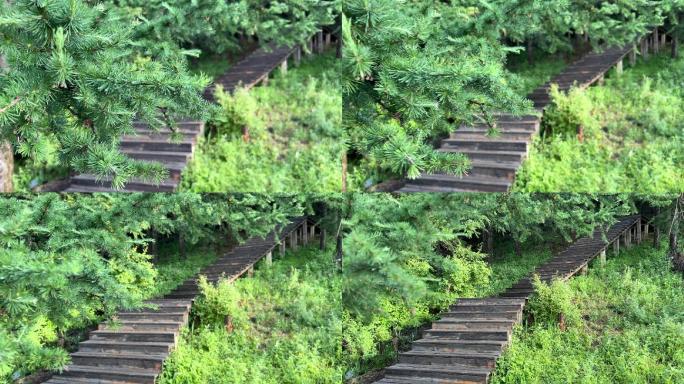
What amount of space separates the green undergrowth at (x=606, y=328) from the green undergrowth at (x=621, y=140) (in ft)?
1.07

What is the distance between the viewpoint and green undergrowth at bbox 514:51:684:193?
328 cm

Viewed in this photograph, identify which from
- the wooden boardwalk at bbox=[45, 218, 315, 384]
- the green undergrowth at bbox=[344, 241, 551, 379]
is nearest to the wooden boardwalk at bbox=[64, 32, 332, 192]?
the wooden boardwalk at bbox=[45, 218, 315, 384]

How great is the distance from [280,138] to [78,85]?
106cm

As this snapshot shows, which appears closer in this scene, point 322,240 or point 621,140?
point 621,140

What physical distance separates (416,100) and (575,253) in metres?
1.11

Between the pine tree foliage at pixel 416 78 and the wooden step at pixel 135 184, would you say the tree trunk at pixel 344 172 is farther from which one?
the wooden step at pixel 135 184

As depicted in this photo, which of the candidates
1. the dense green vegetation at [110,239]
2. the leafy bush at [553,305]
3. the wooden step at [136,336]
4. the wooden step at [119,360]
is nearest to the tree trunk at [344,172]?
the dense green vegetation at [110,239]

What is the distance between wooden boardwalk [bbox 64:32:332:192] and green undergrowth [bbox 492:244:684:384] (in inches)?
59.7

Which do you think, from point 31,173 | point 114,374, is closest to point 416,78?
point 114,374

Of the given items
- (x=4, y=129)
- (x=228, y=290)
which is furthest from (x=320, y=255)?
(x=4, y=129)

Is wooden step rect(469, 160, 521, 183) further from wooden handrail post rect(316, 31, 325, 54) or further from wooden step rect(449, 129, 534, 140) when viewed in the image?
wooden handrail post rect(316, 31, 325, 54)

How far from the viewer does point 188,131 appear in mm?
3557

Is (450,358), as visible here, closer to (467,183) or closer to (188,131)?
(467,183)

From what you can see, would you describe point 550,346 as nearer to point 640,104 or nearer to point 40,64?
point 640,104
